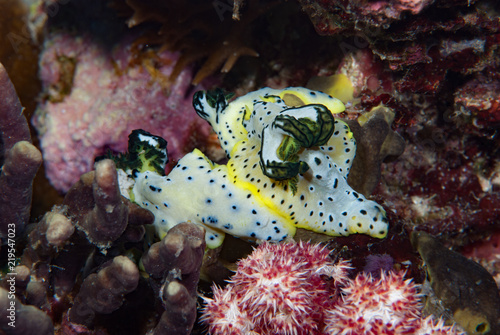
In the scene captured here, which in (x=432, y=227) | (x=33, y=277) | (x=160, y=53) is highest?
(x=160, y=53)

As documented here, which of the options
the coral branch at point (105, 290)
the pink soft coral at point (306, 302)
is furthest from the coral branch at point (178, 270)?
the pink soft coral at point (306, 302)

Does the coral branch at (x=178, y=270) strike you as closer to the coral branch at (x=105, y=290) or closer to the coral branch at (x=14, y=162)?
the coral branch at (x=105, y=290)

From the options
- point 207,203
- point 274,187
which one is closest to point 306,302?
point 274,187

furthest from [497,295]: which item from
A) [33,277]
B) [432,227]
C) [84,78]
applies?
[84,78]

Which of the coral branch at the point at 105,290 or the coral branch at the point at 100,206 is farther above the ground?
the coral branch at the point at 100,206

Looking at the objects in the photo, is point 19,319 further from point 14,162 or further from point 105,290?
point 14,162

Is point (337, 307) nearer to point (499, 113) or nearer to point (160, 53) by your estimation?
point (499, 113)

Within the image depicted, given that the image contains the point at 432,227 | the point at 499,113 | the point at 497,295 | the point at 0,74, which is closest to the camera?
the point at 0,74

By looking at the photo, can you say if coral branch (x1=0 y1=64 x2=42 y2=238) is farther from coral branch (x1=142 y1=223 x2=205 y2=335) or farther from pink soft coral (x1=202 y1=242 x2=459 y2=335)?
pink soft coral (x1=202 y1=242 x2=459 y2=335)
